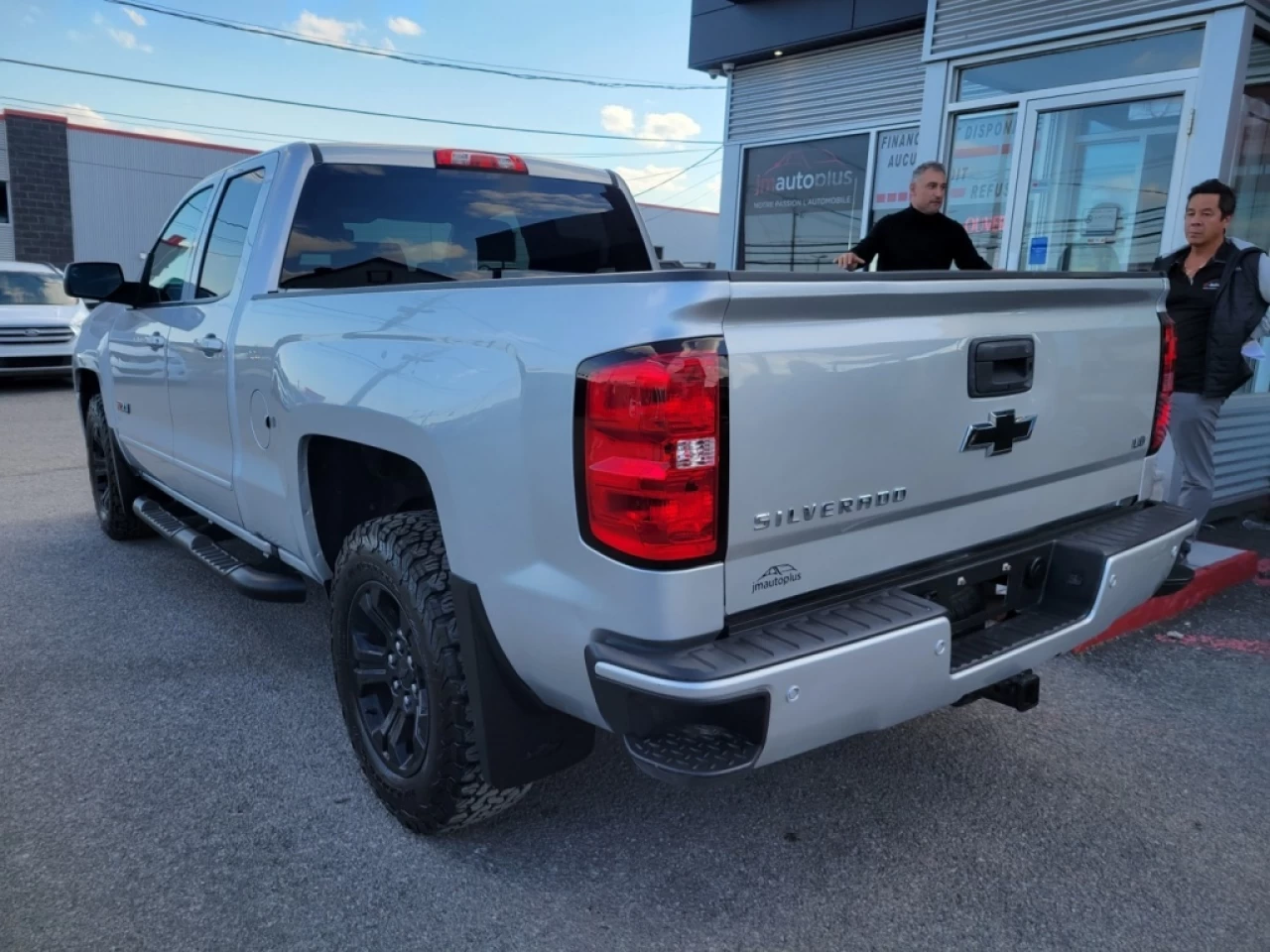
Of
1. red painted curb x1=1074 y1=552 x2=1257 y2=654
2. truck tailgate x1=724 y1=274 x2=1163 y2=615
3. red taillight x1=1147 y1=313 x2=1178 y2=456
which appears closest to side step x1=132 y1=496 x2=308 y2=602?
truck tailgate x1=724 y1=274 x2=1163 y2=615

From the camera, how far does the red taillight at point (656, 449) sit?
1869mm

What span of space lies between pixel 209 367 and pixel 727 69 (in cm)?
871

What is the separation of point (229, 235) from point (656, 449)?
2.74m

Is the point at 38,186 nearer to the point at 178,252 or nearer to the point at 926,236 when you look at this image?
the point at 178,252

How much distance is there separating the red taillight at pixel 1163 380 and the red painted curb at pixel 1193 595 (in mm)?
1335

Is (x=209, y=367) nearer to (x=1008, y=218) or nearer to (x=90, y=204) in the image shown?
(x=1008, y=218)

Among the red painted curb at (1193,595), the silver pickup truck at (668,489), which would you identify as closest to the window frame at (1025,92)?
the red painted curb at (1193,595)

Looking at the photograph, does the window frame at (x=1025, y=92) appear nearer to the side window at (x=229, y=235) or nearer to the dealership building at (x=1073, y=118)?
the dealership building at (x=1073, y=118)

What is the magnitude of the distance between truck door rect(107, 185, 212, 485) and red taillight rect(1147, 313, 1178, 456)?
370 cm

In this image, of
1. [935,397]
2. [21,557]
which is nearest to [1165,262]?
[935,397]

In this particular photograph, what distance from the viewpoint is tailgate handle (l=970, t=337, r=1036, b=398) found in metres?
2.35

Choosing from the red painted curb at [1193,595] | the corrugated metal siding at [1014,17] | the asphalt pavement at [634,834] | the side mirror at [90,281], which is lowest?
the asphalt pavement at [634,834]

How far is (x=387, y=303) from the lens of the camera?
2.59 meters

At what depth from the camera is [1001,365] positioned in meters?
2.42
